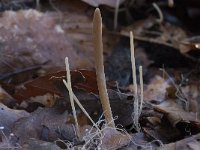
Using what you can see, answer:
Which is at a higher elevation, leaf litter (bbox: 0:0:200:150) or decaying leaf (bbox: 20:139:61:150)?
leaf litter (bbox: 0:0:200:150)

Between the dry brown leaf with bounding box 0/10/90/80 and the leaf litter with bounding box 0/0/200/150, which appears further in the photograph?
the dry brown leaf with bounding box 0/10/90/80

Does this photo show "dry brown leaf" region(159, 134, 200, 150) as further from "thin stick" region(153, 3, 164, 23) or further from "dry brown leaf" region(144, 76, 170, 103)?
"thin stick" region(153, 3, 164, 23)

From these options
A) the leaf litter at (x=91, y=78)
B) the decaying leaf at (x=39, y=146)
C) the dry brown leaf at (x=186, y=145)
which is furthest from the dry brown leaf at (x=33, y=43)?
the dry brown leaf at (x=186, y=145)

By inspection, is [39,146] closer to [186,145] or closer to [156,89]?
[186,145]

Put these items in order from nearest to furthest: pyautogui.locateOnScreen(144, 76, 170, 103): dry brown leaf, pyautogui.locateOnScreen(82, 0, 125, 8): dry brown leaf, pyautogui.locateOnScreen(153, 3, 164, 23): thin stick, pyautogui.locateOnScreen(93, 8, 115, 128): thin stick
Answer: pyautogui.locateOnScreen(93, 8, 115, 128): thin stick < pyautogui.locateOnScreen(144, 76, 170, 103): dry brown leaf < pyautogui.locateOnScreen(82, 0, 125, 8): dry brown leaf < pyautogui.locateOnScreen(153, 3, 164, 23): thin stick

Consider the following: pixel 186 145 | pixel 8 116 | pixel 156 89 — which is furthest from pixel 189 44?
pixel 8 116

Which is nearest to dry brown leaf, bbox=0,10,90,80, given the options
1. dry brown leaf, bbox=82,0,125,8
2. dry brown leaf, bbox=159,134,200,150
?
dry brown leaf, bbox=82,0,125,8

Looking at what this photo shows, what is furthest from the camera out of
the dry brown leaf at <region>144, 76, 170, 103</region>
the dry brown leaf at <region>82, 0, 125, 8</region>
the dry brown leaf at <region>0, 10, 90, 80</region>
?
the dry brown leaf at <region>82, 0, 125, 8</region>

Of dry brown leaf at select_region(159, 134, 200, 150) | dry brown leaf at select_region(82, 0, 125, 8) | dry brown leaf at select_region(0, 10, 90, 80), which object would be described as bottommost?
dry brown leaf at select_region(159, 134, 200, 150)
